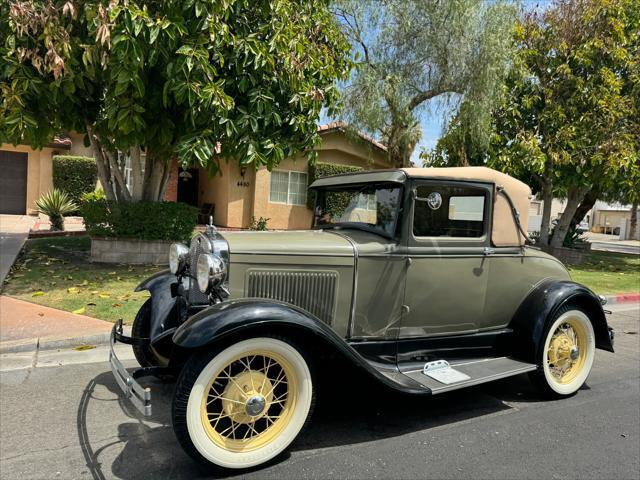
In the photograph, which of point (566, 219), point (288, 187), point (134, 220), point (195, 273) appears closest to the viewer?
point (195, 273)

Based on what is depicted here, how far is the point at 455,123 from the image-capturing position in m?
12.9

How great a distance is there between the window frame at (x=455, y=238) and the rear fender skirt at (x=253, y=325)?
3.37 ft

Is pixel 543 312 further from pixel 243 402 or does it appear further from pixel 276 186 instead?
pixel 276 186

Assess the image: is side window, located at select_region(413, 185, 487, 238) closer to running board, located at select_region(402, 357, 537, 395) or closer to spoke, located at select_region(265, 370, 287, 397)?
running board, located at select_region(402, 357, 537, 395)

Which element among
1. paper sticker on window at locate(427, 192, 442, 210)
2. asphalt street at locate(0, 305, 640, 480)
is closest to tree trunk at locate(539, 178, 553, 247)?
asphalt street at locate(0, 305, 640, 480)

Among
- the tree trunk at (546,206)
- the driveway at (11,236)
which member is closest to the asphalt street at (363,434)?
the driveway at (11,236)

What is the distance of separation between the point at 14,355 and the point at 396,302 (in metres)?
3.72

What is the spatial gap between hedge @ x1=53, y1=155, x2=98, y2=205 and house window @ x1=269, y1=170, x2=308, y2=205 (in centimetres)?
Answer: 626

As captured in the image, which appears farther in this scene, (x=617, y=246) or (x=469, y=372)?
(x=617, y=246)

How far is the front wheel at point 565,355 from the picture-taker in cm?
391

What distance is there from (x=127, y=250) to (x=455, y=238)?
687 centimetres

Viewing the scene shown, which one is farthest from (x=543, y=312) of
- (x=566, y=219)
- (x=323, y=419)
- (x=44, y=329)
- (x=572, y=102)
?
(x=566, y=219)

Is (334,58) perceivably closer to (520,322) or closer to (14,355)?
(520,322)

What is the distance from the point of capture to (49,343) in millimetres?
4770
